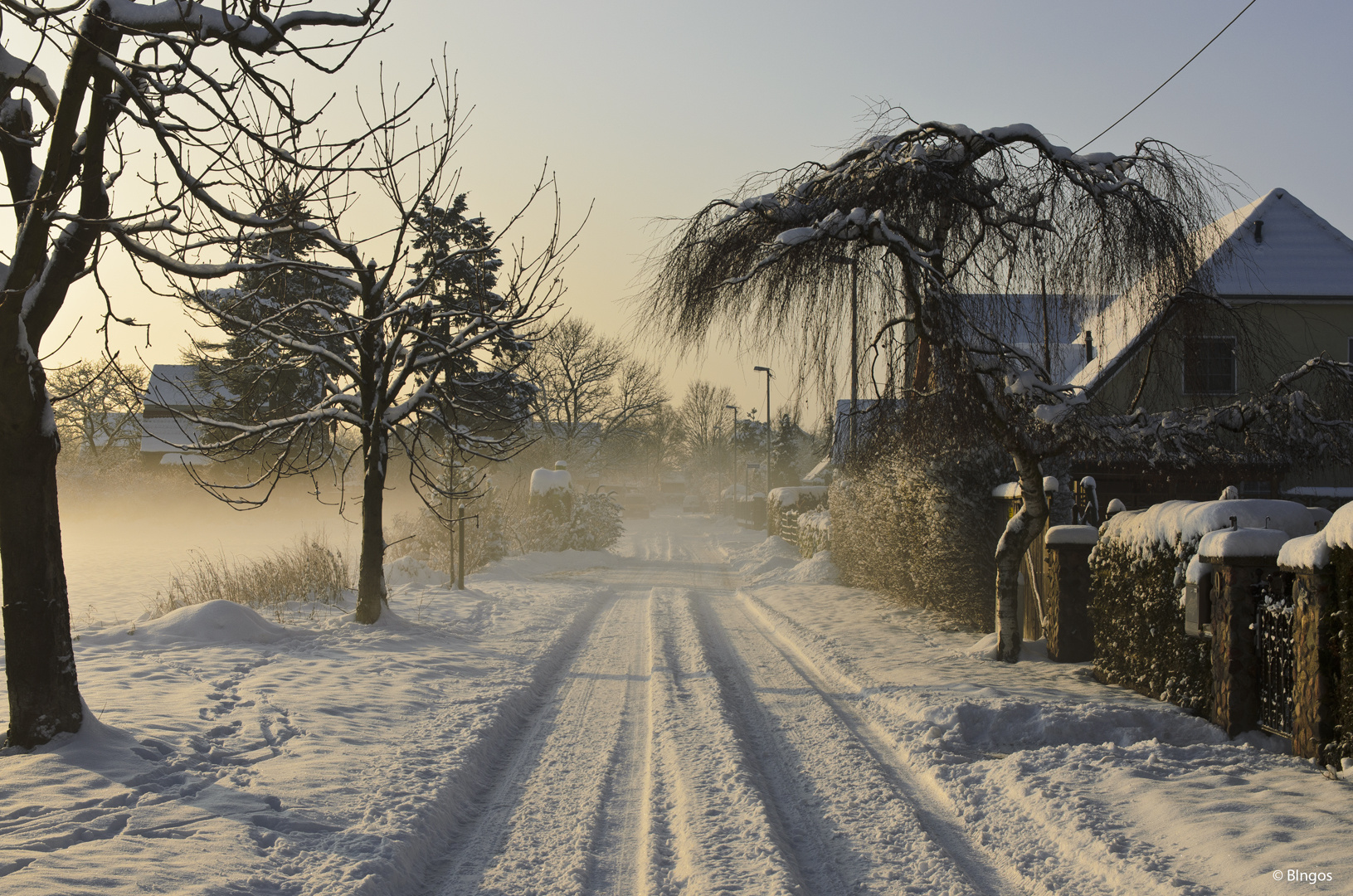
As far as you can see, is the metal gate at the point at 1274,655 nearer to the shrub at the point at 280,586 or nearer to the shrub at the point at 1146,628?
the shrub at the point at 1146,628

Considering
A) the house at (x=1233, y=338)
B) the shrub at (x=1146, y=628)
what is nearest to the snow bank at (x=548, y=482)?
the house at (x=1233, y=338)

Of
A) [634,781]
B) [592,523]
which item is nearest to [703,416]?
[592,523]

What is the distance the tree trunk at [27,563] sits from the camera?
5516 millimetres

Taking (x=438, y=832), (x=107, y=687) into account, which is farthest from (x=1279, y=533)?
(x=107, y=687)

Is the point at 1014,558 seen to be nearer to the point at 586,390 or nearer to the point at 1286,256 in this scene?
the point at 1286,256

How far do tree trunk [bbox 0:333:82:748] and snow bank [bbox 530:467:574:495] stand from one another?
20646 mm

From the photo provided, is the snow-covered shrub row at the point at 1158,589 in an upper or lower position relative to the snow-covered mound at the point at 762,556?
upper

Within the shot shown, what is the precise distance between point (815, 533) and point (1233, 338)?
13.9 metres

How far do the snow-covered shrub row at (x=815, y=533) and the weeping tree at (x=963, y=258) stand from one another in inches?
476

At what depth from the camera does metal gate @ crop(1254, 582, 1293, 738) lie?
6.00 meters

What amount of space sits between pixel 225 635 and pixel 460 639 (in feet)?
9.16

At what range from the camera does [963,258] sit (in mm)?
8367

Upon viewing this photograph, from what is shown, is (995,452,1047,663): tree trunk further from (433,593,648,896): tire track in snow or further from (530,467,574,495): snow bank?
(530,467,574,495): snow bank

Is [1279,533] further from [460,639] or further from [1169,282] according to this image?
[460,639]
